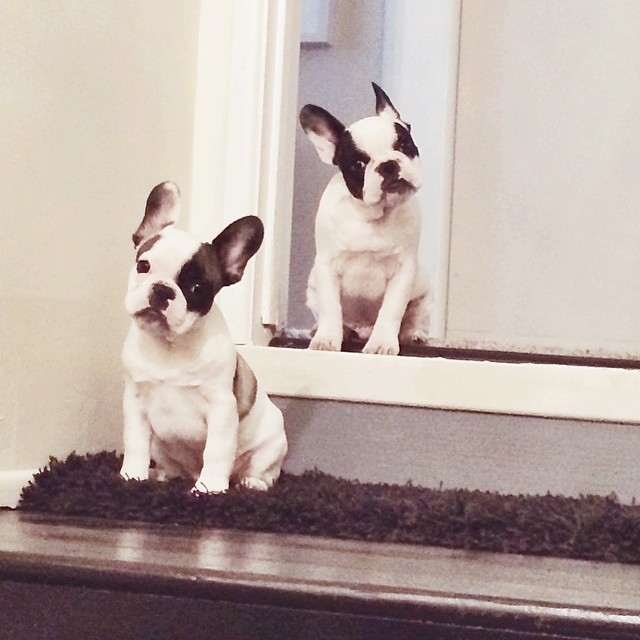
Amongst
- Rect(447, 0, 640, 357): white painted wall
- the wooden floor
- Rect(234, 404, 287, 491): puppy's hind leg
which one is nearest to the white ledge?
Rect(234, 404, 287, 491): puppy's hind leg

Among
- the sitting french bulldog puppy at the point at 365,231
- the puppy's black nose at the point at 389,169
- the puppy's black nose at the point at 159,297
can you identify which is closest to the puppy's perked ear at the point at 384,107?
the sitting french bulldog puppy at the point at 365,231

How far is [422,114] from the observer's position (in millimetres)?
1910

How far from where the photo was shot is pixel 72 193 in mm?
1093

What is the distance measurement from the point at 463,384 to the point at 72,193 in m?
0.56

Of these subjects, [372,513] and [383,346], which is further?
[383,346]

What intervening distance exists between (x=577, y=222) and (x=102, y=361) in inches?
46.2

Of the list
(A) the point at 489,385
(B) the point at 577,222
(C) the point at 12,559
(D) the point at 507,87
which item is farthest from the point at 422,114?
(C) the point at 12,559

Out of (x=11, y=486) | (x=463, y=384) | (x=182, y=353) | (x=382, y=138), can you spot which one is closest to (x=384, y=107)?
(x=382, y=138)

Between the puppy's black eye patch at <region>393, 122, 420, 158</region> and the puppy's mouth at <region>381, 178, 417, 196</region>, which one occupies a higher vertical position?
the puppy's black eye patch at <region>393, 122, 420, 158</region>

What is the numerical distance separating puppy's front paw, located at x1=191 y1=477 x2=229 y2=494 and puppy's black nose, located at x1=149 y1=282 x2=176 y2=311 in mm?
196

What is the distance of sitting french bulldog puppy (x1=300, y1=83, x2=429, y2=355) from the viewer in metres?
1.23

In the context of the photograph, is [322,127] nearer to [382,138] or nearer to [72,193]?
[382,138]

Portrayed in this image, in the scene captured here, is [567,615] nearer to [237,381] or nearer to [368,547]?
[368,547]

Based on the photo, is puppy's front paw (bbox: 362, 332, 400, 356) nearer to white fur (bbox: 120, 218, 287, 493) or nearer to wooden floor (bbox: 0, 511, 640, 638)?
white fur (bbox: 120, 218, 287, 493)
